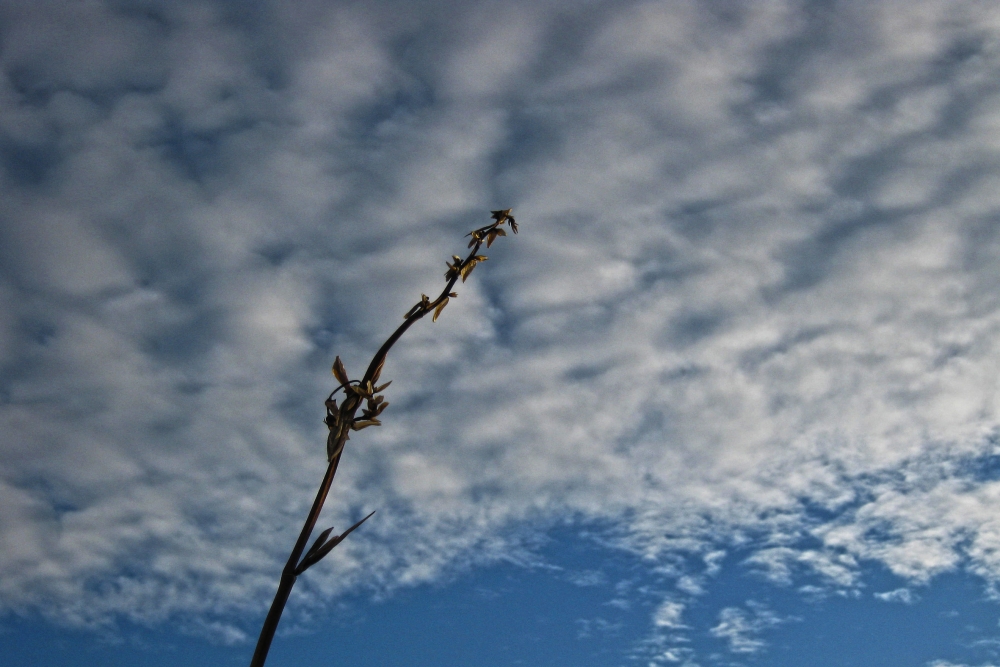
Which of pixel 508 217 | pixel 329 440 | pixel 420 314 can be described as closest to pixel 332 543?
pixel 329 440

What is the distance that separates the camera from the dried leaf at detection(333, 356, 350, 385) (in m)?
2.14

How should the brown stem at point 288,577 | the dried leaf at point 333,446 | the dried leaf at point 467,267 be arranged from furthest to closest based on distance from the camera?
the dried leaf at point 467,267 < the dried leaf at point 333,446 < the brown stem at point 288,577

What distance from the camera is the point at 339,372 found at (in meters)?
2.17

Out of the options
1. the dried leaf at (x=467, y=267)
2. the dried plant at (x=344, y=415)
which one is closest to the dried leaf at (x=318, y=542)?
the dried plant at (x=344, y=415)

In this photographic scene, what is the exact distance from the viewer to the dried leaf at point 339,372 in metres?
2.14

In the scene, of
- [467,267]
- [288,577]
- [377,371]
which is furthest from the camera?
[467,267]

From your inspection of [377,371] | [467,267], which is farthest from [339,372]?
[467,267]

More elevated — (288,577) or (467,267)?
(467,267)

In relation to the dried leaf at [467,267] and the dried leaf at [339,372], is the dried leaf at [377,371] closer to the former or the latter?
the dried leaf at [339,372]

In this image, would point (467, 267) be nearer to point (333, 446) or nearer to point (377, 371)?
point (377, 371)

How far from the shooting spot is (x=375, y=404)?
2086mm

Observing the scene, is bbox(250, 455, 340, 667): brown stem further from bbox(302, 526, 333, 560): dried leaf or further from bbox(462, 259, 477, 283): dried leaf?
bbox(462, 259, 477, 283): dried leaf

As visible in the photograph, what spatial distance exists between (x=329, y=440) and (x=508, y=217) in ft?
2.76

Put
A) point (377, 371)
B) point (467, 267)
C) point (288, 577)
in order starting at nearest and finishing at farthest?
1. point (288, 577)
2. point (377, 371)
3. point (467, 267)
